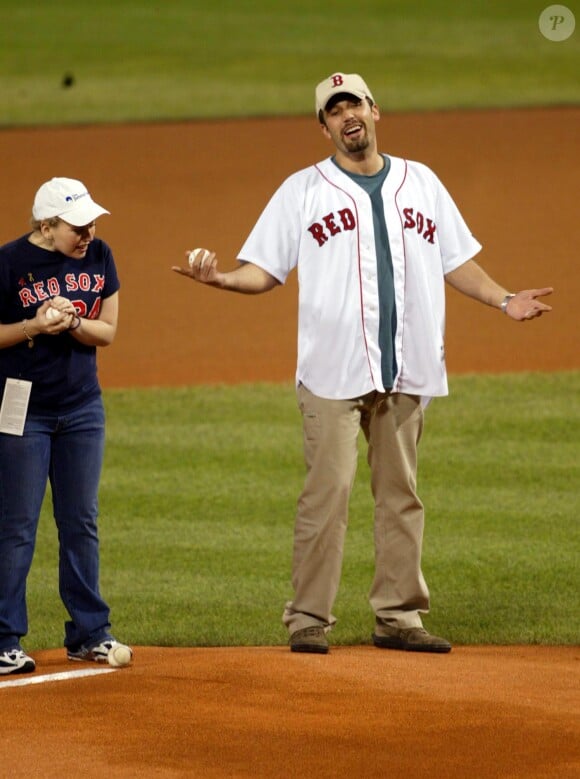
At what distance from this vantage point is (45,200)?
A: 6.01m

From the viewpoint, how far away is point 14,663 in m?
6.12

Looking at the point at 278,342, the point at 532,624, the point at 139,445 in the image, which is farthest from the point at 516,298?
the point at 278,342

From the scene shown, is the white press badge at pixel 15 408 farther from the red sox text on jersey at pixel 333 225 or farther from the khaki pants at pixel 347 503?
the red sox text on jersey at pixel 333 225

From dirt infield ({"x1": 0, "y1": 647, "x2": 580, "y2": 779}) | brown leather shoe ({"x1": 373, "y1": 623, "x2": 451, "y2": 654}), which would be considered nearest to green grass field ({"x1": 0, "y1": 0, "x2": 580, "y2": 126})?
brown leather shoe ({"x1": 373, "y1": 623, "x2": 451, "y2": 654})

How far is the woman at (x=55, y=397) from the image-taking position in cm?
602

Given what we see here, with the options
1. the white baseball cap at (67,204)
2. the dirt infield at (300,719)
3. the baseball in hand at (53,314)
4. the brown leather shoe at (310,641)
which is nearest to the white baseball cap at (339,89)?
the white baseball cap at (67,204)

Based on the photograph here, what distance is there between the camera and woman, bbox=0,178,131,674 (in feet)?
19.8

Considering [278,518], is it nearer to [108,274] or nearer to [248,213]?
[108,274]

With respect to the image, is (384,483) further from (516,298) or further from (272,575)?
(272,575)

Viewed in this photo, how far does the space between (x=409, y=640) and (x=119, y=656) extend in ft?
3.79

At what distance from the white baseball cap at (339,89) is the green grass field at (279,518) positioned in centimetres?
232

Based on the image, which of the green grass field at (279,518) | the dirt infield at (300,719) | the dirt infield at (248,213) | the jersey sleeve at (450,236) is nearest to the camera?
the dirt infield at (300,719)

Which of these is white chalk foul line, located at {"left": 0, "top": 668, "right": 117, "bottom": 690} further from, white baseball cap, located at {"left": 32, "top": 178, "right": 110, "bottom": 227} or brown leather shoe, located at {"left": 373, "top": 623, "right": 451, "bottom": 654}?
white baseball cap, located at {"left": 32, "top": 178, "right": 110, "bottom": 227}

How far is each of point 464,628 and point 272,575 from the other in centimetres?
134
